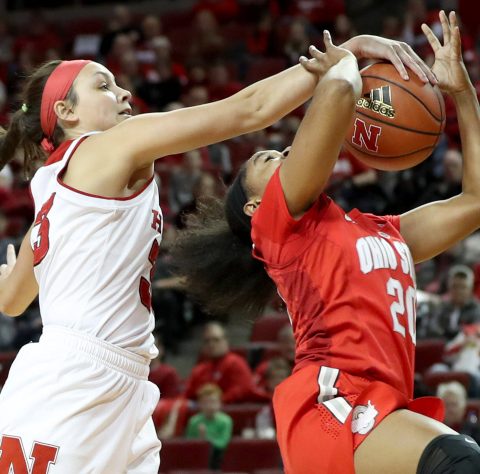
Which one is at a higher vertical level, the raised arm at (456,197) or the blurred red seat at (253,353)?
the raised arm at (456,197)

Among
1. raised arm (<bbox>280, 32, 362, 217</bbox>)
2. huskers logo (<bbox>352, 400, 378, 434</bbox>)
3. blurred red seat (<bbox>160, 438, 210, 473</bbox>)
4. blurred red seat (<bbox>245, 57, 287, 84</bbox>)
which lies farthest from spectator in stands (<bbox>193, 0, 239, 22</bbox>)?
huskers logo (<bbox>352, 400, 378, 434</bbox>)

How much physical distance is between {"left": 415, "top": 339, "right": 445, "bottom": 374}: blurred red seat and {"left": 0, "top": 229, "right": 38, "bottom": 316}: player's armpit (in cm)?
490

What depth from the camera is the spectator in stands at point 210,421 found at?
795 cm

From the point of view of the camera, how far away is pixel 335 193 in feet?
33.2

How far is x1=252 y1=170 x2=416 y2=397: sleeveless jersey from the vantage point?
3.23m

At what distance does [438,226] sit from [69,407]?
4.53 ft

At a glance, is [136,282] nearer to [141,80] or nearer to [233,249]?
[233,249]

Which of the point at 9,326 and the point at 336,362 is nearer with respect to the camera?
the point at 336,362

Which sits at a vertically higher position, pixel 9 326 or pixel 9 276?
pixel 9 276

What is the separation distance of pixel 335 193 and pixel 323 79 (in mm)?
6948

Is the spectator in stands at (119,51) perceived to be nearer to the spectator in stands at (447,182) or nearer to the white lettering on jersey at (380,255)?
the spectator in stands at (447,182)

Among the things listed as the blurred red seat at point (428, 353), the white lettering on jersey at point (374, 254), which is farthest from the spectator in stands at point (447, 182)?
the white lettering on jersey at point (374, 254)

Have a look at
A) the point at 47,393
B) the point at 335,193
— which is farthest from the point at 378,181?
the point at 47,393

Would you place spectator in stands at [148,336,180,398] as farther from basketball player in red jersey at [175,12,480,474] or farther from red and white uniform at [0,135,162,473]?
basketball player in red jersey at [175,12,480,474]
